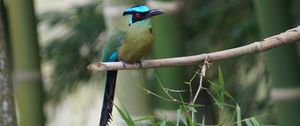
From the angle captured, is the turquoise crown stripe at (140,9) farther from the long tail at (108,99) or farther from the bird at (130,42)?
the long tail at (108,99)

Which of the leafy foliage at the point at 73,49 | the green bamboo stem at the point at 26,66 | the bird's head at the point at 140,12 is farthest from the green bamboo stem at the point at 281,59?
the leafy foliage at the point at 73,49

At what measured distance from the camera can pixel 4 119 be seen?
2.11 meters

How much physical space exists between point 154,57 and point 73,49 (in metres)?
0.67

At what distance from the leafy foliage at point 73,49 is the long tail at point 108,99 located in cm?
173

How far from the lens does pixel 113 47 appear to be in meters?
2.01

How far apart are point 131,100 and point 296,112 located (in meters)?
0.50

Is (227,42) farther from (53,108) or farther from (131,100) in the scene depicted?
(131,100)

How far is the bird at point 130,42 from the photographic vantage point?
75.5 inches

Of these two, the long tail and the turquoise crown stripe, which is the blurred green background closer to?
the long tail

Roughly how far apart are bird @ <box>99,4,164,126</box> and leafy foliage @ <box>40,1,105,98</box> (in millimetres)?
1627

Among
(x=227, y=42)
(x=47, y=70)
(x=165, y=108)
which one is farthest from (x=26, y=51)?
(x=47, y=70)

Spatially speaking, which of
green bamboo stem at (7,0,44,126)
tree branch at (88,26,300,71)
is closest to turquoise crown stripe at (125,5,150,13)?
tree branch at (88,26,300,71)

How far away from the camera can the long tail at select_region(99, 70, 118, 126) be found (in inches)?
72.5

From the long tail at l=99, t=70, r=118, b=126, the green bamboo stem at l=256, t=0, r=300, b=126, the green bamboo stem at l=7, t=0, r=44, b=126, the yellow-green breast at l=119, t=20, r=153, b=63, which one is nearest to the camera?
the long tail at l=99, t=70, r=118, b=126
